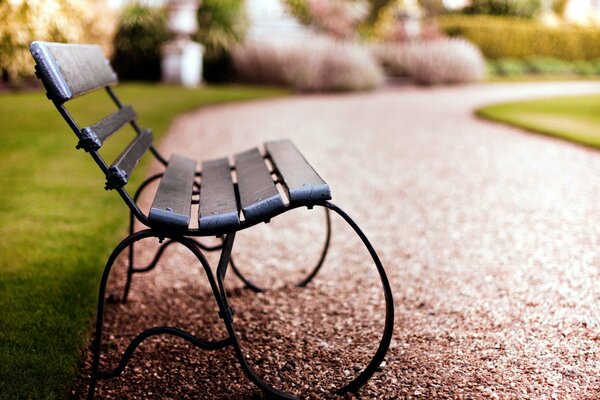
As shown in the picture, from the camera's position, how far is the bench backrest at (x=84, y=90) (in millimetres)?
1901

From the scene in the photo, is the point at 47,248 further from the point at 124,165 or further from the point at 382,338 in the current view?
the point at 382,338

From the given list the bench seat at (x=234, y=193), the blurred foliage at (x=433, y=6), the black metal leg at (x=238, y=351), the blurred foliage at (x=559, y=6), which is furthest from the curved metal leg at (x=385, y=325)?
the blurred foliage at (x=559, y=6)

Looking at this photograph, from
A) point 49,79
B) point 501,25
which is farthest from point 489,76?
point 49,79

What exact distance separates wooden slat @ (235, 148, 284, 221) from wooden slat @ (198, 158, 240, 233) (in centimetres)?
4

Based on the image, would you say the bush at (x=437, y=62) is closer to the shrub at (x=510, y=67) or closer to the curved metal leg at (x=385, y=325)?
the shrub at (x=510, y=67)

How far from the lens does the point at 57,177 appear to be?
4.79 meters

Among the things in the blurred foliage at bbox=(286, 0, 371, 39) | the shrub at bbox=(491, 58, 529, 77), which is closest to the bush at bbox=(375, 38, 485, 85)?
the blurred foliage at bbox=(286, 0, 371, 39)

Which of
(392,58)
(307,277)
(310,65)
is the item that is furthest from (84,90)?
(392,58)

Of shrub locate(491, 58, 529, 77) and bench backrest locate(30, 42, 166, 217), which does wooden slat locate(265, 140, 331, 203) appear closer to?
bench backrest locate(30, 42, 166, 217)

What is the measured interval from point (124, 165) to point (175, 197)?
19 centimetres

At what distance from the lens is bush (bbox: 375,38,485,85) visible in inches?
548

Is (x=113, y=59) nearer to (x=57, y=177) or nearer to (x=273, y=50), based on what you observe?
(x=273, y=50)

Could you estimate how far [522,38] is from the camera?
19344mm

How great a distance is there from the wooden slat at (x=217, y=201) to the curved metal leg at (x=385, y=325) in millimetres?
298
